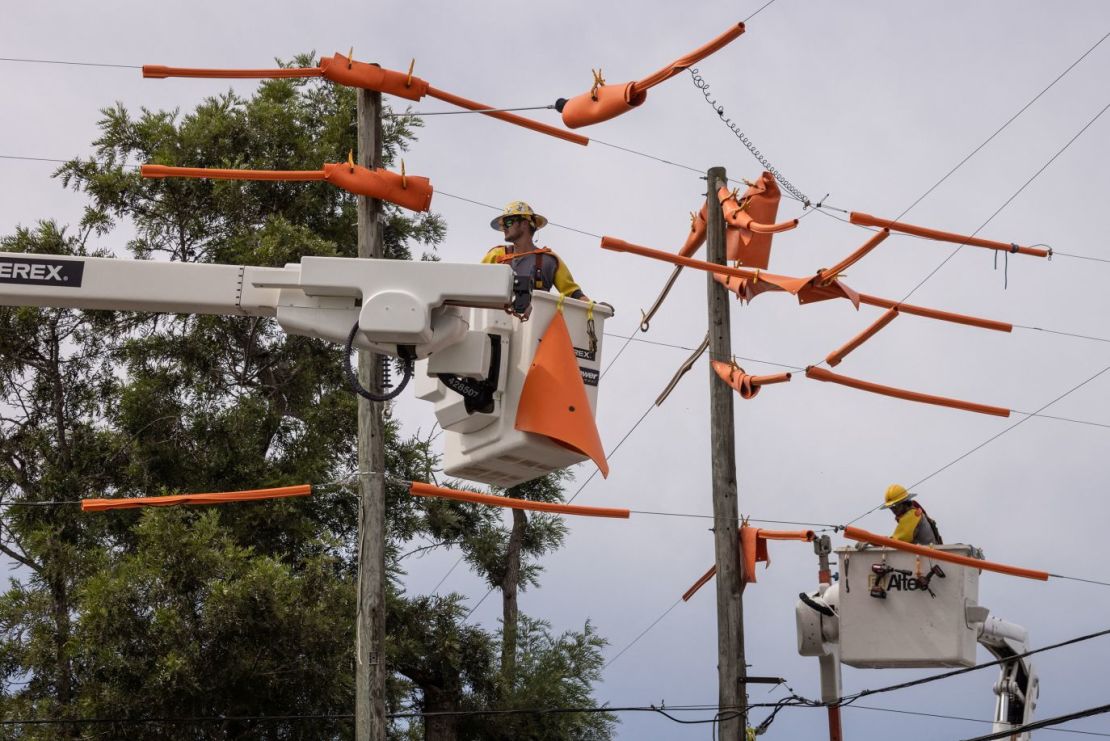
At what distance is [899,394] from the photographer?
14406 millimetres

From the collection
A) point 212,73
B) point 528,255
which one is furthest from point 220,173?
point 528,255

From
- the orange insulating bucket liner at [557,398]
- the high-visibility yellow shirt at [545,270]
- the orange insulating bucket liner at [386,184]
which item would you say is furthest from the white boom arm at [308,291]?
the orange insulating bucket liner at [386,184]

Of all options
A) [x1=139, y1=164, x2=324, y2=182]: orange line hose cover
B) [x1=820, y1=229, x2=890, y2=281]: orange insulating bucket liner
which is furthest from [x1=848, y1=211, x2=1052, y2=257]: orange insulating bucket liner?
[x1=139, y1=164, x2=324, y2=182]: orange line hose cover

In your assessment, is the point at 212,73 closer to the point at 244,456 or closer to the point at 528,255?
the point at 528,255

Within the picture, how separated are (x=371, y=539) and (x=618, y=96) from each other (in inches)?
152

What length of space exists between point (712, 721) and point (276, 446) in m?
7.86

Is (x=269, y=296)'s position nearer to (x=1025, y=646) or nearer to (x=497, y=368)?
(x=497, y=368)

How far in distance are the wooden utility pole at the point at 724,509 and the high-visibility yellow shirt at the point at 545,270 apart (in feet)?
11.4

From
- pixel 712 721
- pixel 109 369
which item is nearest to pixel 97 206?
pixel 109 369

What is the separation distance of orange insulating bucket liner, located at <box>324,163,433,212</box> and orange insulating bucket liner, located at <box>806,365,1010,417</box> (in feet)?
12.2

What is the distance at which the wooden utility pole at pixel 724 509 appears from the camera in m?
14.0

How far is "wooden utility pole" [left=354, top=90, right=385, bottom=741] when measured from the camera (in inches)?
492

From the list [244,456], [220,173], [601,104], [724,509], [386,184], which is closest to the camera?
[601,104]

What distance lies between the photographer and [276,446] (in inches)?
792
